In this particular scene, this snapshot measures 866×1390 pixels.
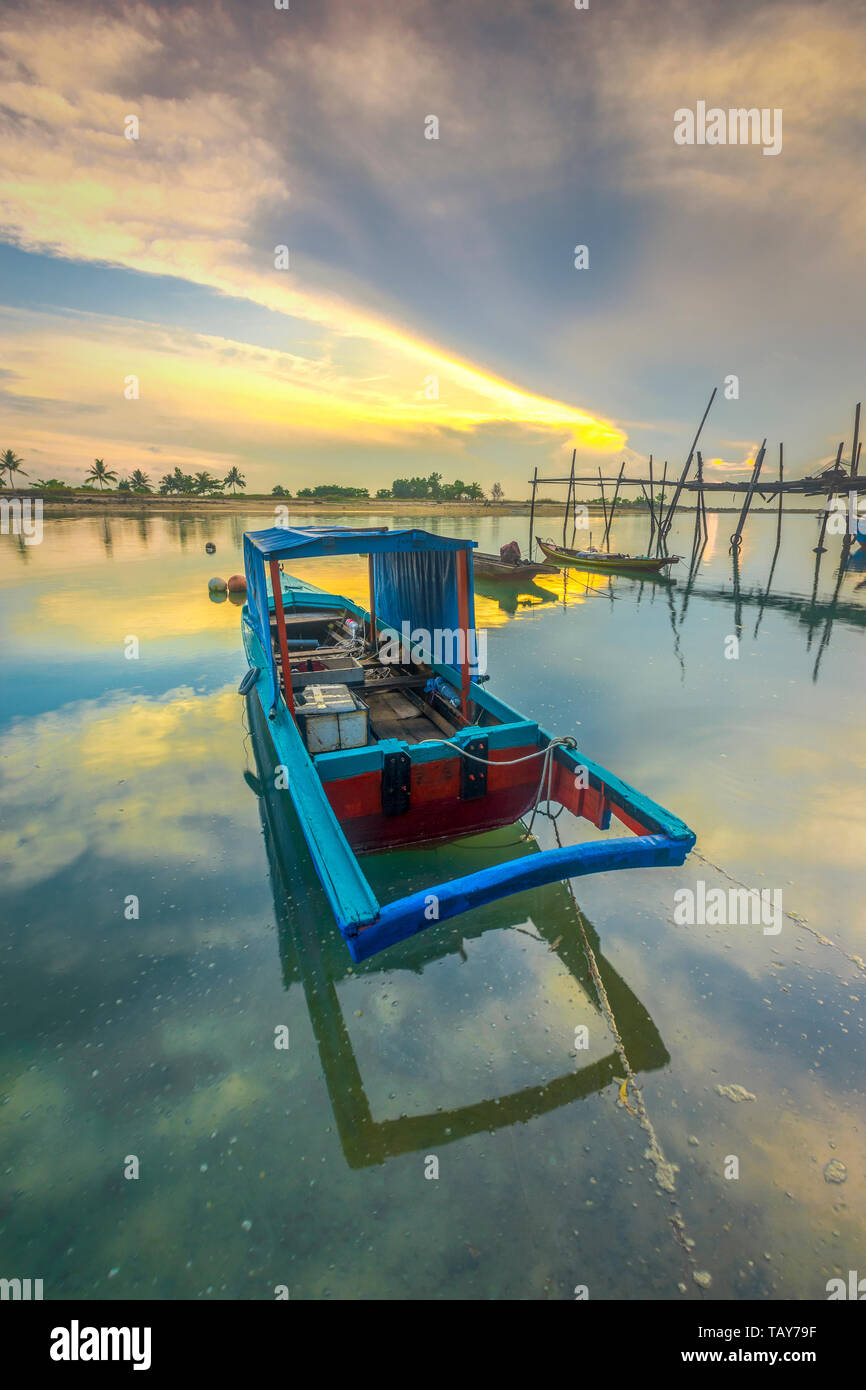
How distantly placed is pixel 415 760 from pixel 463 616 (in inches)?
99.6

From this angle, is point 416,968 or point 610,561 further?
point 610,561

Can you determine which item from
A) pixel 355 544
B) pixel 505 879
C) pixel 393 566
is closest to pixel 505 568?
pixel 393 566

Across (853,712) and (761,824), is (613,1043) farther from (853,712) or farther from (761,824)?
(853,712)

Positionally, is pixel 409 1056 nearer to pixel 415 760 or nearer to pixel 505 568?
pixel 415 760

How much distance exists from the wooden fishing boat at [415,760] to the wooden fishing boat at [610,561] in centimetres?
2512

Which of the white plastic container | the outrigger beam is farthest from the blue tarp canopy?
the outrigger beam

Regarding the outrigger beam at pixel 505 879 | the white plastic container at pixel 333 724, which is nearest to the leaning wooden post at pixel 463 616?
the white plastic container at pixel 333 724

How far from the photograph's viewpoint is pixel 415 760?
6453 millimetres

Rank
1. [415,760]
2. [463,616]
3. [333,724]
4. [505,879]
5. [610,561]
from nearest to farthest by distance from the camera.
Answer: [505,879], [415,760], [333,724], [463,616], [610,561]

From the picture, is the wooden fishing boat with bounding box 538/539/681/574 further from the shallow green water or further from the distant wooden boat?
the shallow green water

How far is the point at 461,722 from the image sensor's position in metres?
8.12

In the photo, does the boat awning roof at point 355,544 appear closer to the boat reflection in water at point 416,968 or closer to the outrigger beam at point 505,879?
the boat reflection in water at point 416,968

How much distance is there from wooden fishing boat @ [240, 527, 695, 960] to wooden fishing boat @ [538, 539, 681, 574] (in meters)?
25.1

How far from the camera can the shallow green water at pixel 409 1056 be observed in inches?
127
